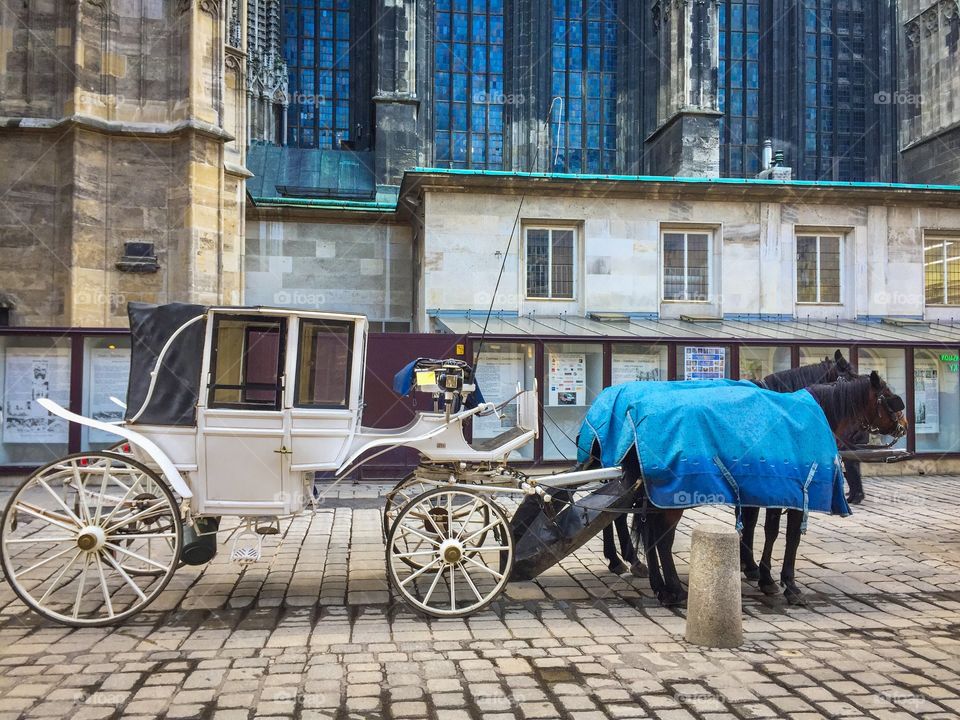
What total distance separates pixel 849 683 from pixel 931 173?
19.7m

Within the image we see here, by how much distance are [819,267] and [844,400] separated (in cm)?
944

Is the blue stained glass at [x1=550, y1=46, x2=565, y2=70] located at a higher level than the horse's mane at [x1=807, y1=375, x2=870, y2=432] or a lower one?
higher

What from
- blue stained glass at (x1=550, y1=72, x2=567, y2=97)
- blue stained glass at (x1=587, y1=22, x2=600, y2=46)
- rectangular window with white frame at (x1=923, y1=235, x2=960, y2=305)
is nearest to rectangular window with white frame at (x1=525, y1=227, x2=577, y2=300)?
rectangular window with white frame at (x1=923, y1=235, x2=960, y2=305)

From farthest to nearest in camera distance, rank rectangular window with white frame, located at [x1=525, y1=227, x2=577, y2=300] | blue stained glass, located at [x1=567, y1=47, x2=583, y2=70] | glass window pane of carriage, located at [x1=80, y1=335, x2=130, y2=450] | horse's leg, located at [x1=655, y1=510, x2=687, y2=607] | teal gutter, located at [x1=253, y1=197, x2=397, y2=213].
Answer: blue stained glass, located at [x1=567, y1=47, x2=583, y2=70] → teal gutter, located at [x1=253, y1=197, x2=397, y2=213] → rectangular window with white frame, located at [x1=525, y1=227, x2=577, y2=300] → glass window pane of carriage, located at [x1=80, y1=335, x2=130, y2=450] → horse's leg, located at [x1=655, y1=510, x2=687, y2=607]

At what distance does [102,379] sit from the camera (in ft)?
39.2

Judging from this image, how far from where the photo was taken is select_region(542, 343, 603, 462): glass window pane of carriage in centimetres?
1314

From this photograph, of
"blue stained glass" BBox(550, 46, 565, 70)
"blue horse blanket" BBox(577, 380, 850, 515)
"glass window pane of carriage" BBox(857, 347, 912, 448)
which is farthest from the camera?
"blue stained glass" BBox(550, 46, 565, 70)

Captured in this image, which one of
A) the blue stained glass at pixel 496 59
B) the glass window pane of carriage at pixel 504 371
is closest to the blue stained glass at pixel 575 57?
the blue stained glass at pixel 496 59

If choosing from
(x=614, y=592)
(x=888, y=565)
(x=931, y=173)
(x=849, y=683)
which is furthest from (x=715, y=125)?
(x=849, y=683)

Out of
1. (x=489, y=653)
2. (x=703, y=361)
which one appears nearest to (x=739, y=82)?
(x=703, y=361)

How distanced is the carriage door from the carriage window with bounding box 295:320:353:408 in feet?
0.52

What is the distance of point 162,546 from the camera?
24.9 feet

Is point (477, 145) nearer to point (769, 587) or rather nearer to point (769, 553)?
point (769, 553)

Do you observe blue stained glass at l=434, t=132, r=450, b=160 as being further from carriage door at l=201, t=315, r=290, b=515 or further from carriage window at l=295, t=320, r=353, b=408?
carriage door at l=201, t=315, r=290, b=515
